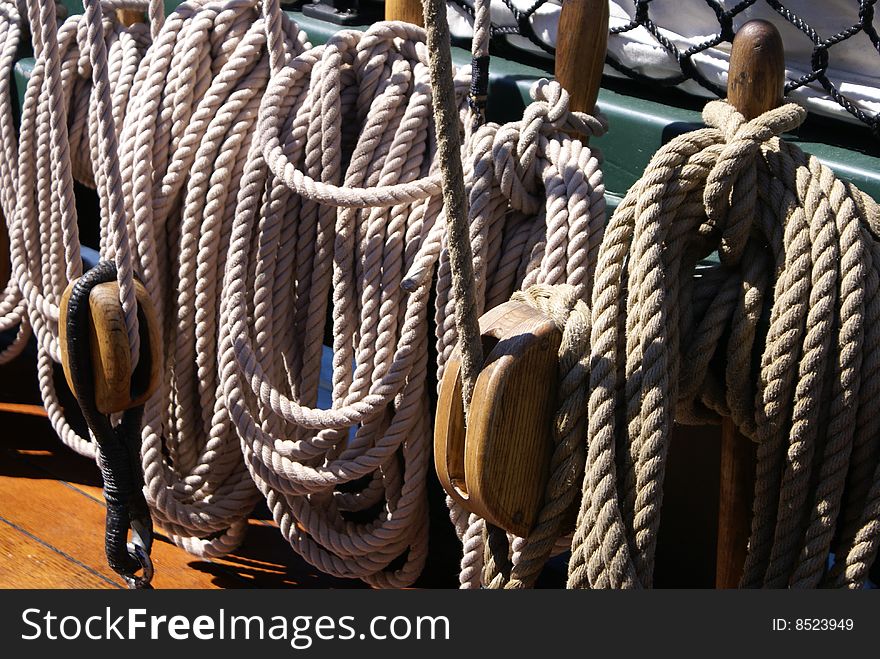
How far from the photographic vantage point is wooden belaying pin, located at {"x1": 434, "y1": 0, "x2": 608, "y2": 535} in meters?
1.09

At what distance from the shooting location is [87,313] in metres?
1.58

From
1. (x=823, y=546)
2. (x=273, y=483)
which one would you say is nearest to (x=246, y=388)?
(x=273, y=483)

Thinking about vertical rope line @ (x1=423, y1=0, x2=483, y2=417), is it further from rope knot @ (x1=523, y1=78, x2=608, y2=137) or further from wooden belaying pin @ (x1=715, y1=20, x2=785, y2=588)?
rope knot @ (x1=523, y1=78, x2=608, y2=137)

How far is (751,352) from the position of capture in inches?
45.4

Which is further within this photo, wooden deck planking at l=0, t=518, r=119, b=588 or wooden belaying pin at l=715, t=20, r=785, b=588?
wooden deck planking at l=0, t=518, r=119, b=588

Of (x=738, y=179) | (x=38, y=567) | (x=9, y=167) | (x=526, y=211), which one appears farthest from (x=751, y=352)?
(x=9, y=167)

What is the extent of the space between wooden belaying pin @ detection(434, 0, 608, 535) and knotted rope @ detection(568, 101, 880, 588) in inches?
2.1

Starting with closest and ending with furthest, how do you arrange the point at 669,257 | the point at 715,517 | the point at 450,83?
the point at 450,83 → the point at 669,257 → the point at 715,517

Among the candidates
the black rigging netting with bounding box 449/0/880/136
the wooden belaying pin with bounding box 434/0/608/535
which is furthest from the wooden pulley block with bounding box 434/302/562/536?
the black rigging netting with bounding box 449/0/880/136

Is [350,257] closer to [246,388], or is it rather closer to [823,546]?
[246,388]

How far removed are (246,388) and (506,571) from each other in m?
0.67

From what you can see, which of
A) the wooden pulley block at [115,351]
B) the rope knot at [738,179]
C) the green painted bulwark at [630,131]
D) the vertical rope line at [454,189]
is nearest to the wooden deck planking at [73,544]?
the wooden pulley block at [115,351]

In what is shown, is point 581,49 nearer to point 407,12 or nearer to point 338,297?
point 407,12

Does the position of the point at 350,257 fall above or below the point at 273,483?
above
